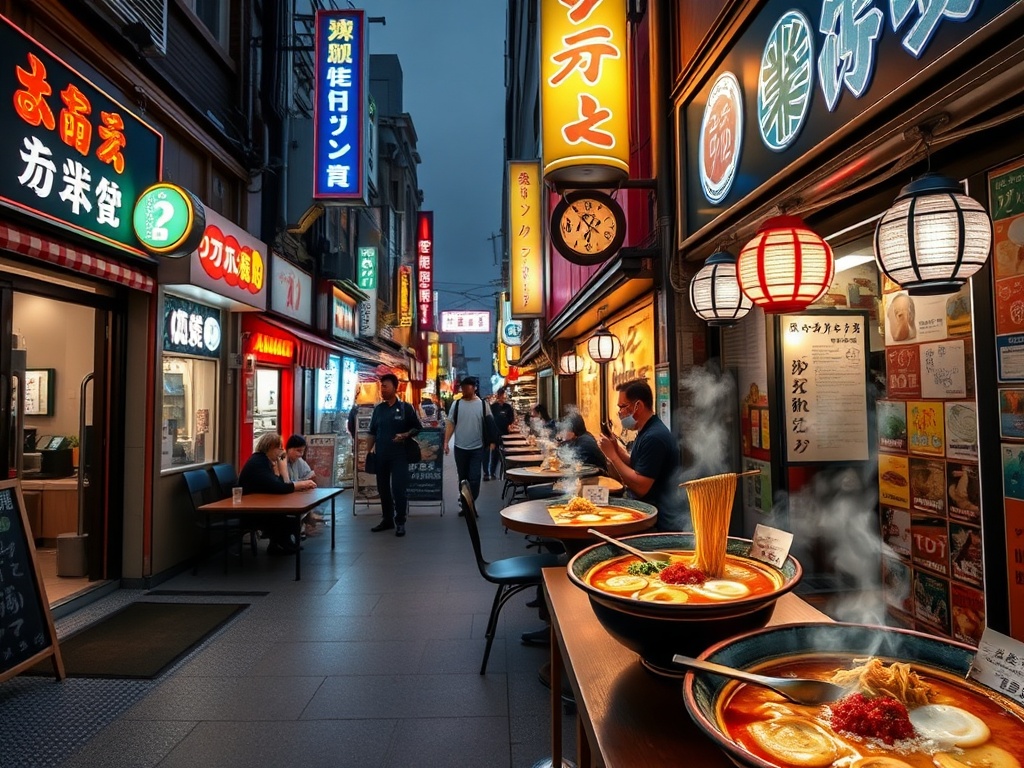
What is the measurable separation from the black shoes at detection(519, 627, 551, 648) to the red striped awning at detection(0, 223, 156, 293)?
4.71m

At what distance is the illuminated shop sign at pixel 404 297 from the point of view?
79.3ft

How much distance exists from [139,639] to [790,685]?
522 centimetres

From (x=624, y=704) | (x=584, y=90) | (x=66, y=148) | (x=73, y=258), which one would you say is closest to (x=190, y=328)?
(x=73, y=258)

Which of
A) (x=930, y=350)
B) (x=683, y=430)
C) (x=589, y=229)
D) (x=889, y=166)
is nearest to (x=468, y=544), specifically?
(x=683, y=430)

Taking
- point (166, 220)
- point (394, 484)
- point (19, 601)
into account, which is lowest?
point (19, 601)

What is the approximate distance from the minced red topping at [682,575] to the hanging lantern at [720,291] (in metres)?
3.01

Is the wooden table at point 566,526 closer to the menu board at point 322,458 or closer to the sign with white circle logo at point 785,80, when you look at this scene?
the sign with white circle logo at point 785,80

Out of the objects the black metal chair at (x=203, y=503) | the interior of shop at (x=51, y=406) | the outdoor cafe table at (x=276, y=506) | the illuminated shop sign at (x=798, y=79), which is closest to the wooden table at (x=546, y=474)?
the outdoor cafe table at (x=276, y=506)

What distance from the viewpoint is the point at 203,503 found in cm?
714

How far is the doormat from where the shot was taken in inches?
168

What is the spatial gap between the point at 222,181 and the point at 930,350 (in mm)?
8280

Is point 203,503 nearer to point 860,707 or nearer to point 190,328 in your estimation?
point 190,328

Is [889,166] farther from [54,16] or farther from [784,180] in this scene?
[54,16]

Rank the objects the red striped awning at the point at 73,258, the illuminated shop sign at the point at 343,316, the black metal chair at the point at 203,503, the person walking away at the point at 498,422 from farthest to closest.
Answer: the person walking away at the point at 498,422, the illuminated shop sign at the point at 343,316, the black metal chair at the point at 203,503, the red striped awning at the point at 73,258
